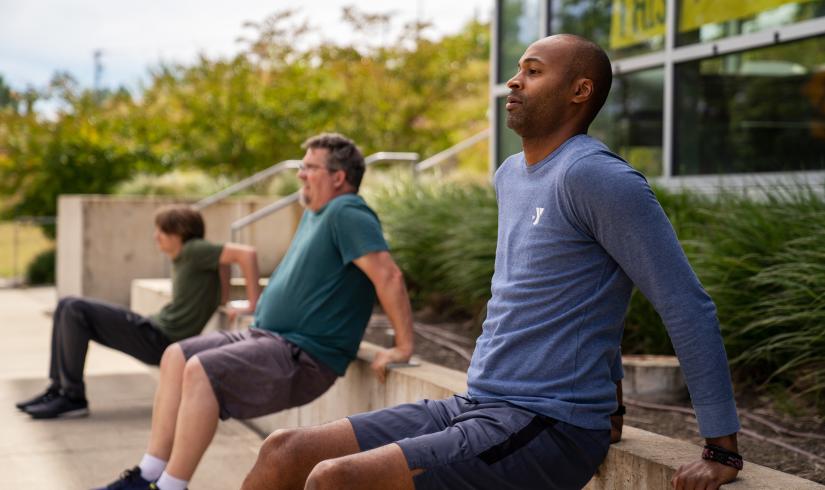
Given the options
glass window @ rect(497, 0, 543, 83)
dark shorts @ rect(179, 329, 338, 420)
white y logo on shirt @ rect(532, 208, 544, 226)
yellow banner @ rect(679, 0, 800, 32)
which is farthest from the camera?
glass window @ rect(497, 0, 543, 83)

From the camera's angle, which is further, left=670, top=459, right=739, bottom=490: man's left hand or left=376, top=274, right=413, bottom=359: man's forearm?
left=376, top=274, right=413, bottom=359: man's forearm

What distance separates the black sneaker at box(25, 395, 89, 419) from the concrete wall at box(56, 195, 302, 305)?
5103mm

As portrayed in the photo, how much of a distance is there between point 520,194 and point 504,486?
74 cm

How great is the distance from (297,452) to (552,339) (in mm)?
732

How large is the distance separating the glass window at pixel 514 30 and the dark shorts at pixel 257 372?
5.52 meters

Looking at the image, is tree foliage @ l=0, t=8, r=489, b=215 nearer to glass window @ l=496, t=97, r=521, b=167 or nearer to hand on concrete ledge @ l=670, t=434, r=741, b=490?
glass window @ l=496, t=97, r=521, b=167

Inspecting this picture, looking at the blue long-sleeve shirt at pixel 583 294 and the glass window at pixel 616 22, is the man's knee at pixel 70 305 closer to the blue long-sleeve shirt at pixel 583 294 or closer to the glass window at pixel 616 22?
the blue long-sleeve shirt at pixel 583 294

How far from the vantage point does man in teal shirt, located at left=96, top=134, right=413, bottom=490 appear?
4.32m

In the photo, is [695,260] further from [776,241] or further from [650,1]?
[650,1]

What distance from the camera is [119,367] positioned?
8.34 meters

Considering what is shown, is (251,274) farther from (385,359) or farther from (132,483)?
(132,483)

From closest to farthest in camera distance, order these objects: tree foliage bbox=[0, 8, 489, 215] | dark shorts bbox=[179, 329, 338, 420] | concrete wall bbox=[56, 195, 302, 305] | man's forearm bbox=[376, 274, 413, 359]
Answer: dark shorts bbox=[179, 329, 338, 420] → man's forearm bbox=[376, 274, 413, 359] → concrete wall bbox=[56, 195, 302, 305] → tree foliage bbox=[0, 8, 489, 215]

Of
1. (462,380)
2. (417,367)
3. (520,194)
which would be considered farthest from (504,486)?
(417,367)

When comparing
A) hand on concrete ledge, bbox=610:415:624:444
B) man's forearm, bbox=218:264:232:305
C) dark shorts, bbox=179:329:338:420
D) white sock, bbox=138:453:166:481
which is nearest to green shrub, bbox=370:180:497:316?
man's forearm, bbox=218:264:232:305
